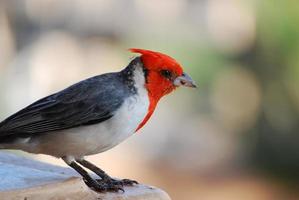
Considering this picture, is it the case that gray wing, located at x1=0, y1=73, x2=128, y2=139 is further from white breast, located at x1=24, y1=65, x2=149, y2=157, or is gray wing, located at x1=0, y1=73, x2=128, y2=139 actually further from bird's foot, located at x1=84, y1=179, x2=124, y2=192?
bird's foot, located at x1=84, y1=179, x2=124, y2=192

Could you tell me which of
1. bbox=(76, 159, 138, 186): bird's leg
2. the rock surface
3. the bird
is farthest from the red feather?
the rock surface

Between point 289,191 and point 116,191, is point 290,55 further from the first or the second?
point 116,191

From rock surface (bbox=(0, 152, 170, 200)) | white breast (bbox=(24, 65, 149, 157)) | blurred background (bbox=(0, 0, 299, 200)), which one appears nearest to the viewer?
rock surface (bbox=(0, 152, 170, 200))

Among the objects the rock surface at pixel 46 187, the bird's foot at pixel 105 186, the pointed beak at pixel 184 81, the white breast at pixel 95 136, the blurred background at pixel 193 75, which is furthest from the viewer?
the blurred background at pixel 193 75

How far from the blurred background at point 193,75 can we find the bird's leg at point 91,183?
11.9 feet

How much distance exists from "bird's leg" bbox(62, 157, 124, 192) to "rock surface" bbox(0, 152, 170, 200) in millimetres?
54

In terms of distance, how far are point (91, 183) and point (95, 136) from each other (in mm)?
178

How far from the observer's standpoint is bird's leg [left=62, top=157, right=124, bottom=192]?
309cm

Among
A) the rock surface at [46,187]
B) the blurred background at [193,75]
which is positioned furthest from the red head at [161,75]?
the blurred background at [193,75]

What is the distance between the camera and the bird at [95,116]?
3246mm

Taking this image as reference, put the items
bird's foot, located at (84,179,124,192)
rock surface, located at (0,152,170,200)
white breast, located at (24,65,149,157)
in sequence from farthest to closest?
white breast, located at (24,65,149,157) < bird's foot, located at (84,179,124,192) < rock surface, located at (0,152,170,200)

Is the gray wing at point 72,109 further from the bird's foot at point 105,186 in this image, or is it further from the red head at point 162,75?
the bird's foot at point 105,186

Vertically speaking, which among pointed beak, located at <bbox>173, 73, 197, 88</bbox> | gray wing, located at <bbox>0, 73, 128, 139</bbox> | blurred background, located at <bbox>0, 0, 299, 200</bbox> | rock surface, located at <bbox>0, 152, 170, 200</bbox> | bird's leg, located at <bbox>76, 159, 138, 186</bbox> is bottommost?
blurred background, located at <bbox>0, 0, 299, 200</bbox>

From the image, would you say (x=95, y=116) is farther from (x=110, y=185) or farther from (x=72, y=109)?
(x=110, y=185)
